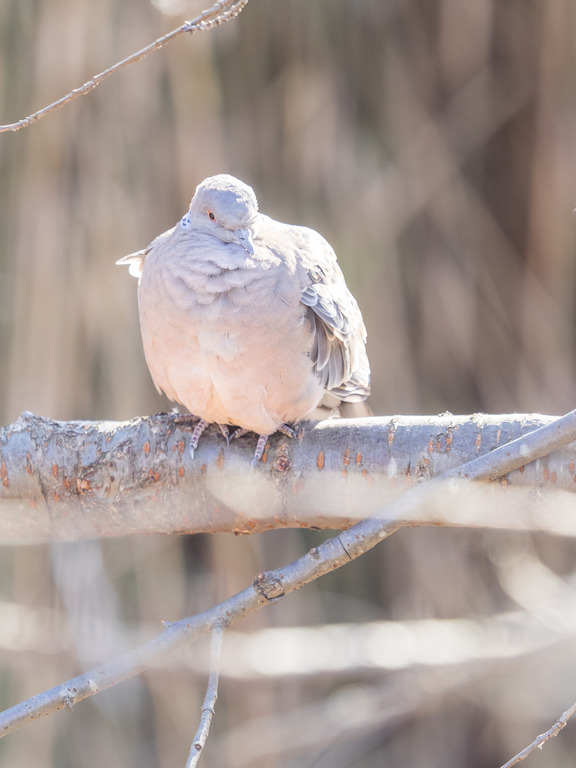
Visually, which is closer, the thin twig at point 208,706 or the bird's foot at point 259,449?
the thin twig at point 208,706

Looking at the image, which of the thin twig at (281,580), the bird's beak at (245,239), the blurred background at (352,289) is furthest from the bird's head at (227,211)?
the blurred background at (352,289)

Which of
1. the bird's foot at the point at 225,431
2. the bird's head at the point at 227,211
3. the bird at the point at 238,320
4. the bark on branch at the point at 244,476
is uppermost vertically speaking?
the bird's head at the point at 227,211

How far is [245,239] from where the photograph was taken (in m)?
1.46

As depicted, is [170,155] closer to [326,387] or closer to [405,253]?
[405,253]

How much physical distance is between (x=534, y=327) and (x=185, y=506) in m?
1.76

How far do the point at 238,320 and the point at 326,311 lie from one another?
19cm

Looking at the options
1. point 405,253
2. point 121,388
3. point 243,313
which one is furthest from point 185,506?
point 405,253

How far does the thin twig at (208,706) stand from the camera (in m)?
0.82

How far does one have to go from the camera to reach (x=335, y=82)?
8.88ft

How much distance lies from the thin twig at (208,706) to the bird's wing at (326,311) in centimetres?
67

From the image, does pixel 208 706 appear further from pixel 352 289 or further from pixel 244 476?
pixel 352 289

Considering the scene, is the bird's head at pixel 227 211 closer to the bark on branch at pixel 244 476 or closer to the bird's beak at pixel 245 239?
the bird's beak at pixel 245 239

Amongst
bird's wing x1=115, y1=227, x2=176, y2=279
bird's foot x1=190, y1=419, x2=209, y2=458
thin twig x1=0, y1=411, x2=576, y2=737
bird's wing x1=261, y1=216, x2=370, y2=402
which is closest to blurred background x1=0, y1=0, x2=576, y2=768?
bird's wing x1=115, y1=227, x2=176, y2=279

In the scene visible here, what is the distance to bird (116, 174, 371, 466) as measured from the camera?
1376 mm
